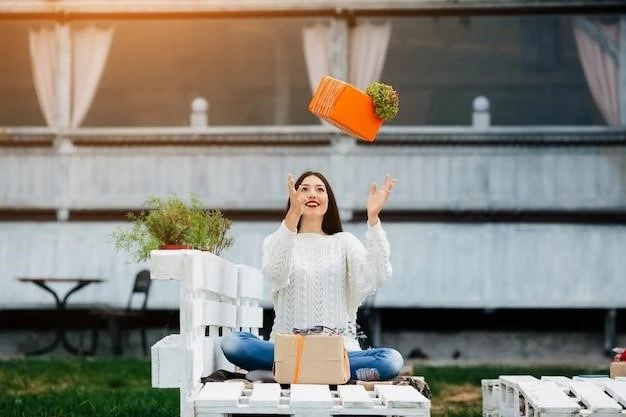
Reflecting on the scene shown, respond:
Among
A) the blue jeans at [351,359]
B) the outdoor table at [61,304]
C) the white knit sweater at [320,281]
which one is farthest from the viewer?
the outdoor table at [61,304]

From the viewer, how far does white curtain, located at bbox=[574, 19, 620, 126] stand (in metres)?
16.5

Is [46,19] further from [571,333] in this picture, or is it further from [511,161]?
[571,333]

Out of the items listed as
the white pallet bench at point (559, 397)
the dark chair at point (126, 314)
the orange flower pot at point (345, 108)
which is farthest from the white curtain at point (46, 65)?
the white pallet bench at point (559, 397)

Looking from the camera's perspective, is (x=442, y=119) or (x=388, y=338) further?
(x=442, y=119)

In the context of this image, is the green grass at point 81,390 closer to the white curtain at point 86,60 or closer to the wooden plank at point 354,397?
the wooden plank at point 354,397

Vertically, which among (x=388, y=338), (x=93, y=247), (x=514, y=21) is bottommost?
(x=388, y=338)

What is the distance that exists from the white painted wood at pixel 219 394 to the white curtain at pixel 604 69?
1138 centimetres

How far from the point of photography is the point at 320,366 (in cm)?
615

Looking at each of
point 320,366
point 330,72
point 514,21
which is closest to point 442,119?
point 514,21

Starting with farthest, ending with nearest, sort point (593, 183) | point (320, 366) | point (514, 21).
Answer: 1. point (514, 21)
2. point (593, 183)
3. point (320, 366)

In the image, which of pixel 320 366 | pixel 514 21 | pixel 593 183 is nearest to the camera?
pixel 320 366

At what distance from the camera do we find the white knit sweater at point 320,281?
23.4 feet

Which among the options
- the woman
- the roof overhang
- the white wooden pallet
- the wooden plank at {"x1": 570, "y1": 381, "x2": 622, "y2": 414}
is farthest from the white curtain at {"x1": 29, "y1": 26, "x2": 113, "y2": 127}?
the white wooden pallet

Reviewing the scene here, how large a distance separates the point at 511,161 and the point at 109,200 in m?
4.64
